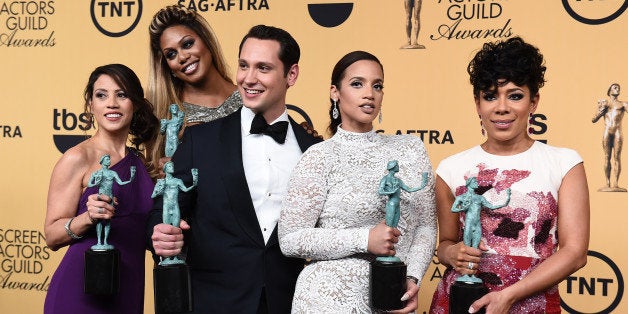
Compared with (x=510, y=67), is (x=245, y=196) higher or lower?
lower

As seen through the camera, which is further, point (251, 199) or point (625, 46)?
point (625, 46)

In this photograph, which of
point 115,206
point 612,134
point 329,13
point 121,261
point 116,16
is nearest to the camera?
point 115,206

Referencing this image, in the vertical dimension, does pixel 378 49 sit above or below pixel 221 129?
above

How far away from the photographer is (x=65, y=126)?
15.5 ft

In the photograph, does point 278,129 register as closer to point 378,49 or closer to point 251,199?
point 251,199

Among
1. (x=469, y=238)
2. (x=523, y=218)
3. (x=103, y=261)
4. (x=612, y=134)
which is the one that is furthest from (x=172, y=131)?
(x=612, y=134)

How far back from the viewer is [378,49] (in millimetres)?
4137

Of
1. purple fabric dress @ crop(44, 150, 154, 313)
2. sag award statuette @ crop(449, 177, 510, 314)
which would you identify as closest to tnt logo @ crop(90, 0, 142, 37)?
purple fabric dress @ crop(44, 150, 154, 313)

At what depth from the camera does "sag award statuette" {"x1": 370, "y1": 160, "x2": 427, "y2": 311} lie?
2.34 metres

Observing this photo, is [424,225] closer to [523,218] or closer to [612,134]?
[523,218]

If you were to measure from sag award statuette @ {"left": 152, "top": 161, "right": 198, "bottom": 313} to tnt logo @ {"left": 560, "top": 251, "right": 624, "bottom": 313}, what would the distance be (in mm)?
1923

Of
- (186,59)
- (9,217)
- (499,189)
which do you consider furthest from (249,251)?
(9,217)

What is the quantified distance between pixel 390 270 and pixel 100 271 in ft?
2.90

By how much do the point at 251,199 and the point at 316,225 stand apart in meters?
0.23
